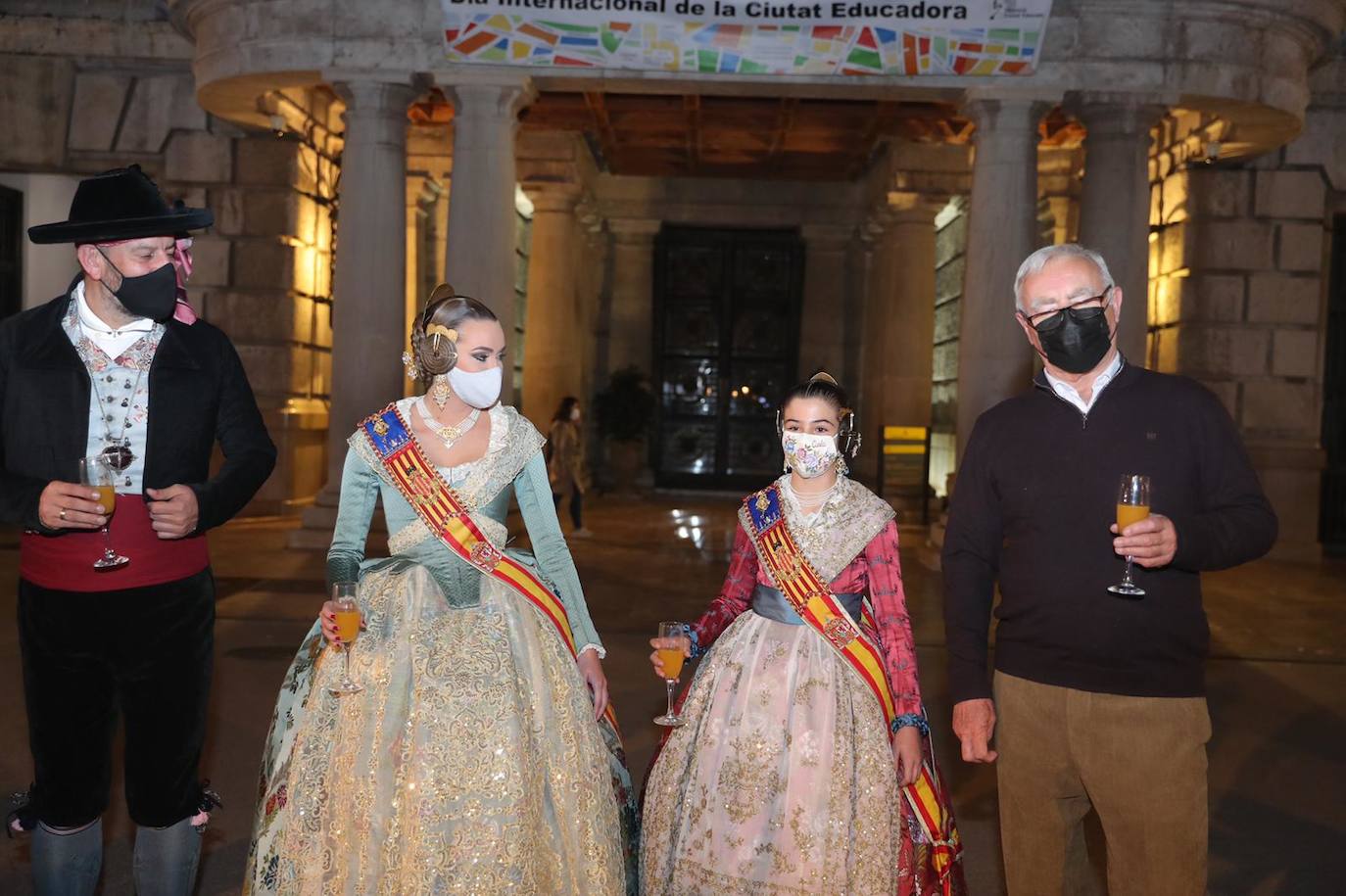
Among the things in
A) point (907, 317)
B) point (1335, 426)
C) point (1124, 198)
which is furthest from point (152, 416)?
point (907, 317)

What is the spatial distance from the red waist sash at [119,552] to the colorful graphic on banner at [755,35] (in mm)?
8156

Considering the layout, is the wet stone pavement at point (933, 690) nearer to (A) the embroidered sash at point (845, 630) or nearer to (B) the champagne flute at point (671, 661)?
(A) the embroidered sash at point (845, 630)

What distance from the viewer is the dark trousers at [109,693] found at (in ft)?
9.64

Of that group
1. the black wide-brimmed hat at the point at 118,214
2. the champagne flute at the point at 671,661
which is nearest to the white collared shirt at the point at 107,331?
the black wide-brimmed hat at the point at 118,214

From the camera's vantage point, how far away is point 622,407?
59.7 feet

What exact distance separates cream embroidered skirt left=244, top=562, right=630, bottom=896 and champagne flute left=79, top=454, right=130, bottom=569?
0.51 metres

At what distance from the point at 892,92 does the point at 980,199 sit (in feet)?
3.99

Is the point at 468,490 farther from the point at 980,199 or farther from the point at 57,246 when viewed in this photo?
the point at 57,246

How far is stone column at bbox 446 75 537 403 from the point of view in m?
10.7

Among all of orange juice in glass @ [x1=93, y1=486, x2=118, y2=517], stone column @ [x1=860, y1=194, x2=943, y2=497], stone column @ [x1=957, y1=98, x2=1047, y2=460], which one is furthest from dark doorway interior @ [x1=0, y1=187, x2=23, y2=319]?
→ orange juice in glass @ [x1=93, y1=486, x2=118, y2=517]

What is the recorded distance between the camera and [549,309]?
16.9 metres

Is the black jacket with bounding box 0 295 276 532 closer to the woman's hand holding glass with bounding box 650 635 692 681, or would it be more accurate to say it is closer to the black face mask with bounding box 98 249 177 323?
the black face mask with bounding box 98 249 177 323

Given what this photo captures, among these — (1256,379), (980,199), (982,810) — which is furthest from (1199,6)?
(982,810)

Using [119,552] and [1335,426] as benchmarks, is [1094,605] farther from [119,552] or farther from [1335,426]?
[1335,426]
